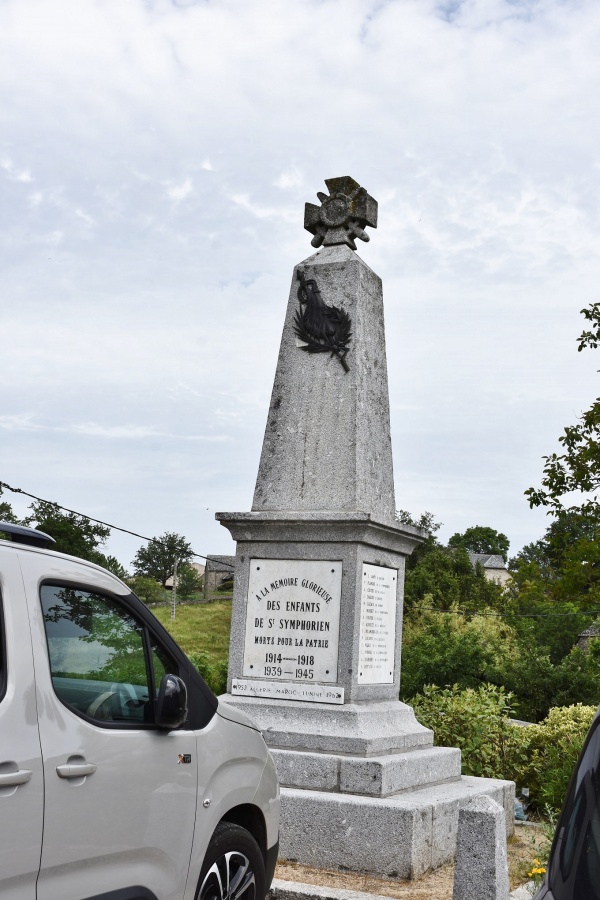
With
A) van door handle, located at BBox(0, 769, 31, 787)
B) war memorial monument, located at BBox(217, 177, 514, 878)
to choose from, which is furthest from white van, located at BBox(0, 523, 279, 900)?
war memorial monument, located at BBox(217, 177, 514, 878)

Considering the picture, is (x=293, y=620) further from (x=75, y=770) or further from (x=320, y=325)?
(x=75, y=770)

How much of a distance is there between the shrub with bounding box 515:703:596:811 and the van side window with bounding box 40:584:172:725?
569cm

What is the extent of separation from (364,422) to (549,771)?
3.72 m

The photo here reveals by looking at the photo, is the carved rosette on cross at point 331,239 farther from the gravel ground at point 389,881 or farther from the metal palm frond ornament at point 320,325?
the gravel ground at point 389,881

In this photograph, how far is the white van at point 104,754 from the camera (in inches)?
138

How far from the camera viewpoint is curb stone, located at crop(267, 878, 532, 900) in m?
6.14

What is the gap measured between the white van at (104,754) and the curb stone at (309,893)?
135 cm

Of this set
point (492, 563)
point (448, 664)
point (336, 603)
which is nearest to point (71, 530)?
point (448, 664)

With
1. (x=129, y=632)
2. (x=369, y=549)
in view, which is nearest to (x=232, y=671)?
(x=369, y=549)

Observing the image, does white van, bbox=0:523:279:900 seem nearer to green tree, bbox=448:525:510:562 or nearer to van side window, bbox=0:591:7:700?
van side window, bbox=0:591:7:700

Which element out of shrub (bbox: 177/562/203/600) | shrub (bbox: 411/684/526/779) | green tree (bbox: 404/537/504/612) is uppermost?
shrub (bbox: 177/562/203/600)

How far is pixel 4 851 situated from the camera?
10.9ft

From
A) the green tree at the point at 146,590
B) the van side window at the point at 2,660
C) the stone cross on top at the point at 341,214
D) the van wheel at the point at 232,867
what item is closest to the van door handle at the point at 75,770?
the van side window at the point at 2,660

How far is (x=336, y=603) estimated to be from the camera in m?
7.91
